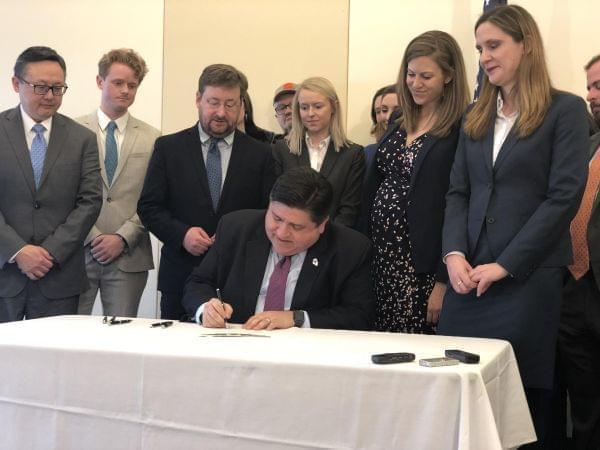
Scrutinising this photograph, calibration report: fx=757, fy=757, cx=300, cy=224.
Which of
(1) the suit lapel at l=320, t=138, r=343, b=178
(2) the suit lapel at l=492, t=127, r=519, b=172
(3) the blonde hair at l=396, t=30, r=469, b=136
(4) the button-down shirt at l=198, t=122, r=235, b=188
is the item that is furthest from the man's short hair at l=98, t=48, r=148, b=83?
(2) the suit lapel at l=492, t=127, r=519, b=172

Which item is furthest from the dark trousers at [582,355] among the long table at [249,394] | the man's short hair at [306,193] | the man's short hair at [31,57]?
the man's short hair at [31,57]

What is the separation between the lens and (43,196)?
334 cm

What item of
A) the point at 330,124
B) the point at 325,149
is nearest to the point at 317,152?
the point at 325,149

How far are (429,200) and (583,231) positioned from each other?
2.16 ft

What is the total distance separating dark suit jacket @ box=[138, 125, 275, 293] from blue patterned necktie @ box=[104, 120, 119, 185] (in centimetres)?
31

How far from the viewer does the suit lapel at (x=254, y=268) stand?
2682 mm

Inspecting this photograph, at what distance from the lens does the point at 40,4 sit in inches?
224

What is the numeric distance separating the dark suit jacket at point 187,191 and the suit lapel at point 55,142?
0.41 meters

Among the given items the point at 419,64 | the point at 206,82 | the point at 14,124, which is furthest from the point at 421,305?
the point at 14,124

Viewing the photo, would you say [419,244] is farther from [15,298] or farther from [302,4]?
[302,4]

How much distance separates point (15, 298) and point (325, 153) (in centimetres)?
152

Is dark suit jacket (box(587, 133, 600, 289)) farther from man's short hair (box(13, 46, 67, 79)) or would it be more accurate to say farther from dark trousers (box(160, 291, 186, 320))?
man's short hair (box(13, 46, 67, 79))

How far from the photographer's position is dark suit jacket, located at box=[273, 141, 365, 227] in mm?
3410

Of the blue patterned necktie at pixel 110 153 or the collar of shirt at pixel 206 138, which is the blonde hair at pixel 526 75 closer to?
the collar of shirt at pixel 206 138
